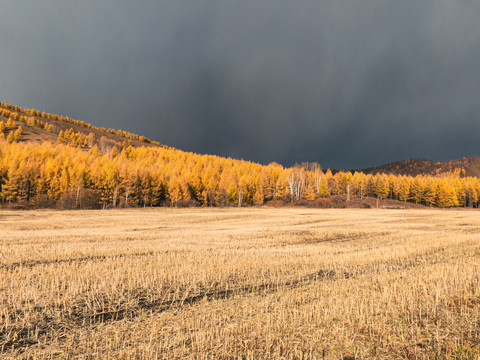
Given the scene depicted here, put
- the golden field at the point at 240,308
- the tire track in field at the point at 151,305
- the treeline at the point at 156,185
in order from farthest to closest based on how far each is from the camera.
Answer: the treeline at the point at 156,185, the tire track in field at the point at 151,305, the golden field at the point at 240,308

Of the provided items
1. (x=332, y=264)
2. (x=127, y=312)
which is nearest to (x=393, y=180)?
(x=332, y=264)

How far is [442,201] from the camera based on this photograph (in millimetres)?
112875

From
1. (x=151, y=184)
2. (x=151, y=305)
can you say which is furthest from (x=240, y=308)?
(x=151, y=184)

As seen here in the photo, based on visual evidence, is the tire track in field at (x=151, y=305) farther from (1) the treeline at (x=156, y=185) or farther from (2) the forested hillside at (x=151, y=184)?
(1) the treeline at (x=156, y=185)

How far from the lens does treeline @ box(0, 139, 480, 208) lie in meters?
69.1

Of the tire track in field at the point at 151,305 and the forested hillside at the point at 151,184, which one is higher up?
the forested hillside at the point at 151,184

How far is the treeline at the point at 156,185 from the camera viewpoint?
69125mm

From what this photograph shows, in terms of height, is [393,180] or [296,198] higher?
[393,180]

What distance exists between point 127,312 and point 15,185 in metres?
82.2

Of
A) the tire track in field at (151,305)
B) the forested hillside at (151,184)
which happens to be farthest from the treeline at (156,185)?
the tire track in field at (151,305)

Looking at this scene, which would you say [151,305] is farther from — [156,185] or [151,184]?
[156,185]

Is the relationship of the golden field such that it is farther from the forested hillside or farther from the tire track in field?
the forested hillside

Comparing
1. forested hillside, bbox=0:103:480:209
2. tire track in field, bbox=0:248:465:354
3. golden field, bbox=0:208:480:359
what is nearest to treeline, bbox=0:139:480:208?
forested hillside, bbox=0:103:480:209

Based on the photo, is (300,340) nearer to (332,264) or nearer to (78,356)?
(78,356)
